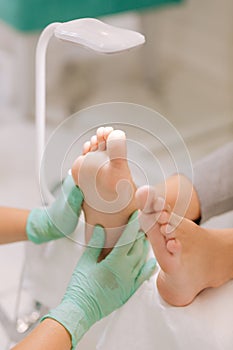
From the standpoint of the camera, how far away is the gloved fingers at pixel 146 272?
1132 millimetres

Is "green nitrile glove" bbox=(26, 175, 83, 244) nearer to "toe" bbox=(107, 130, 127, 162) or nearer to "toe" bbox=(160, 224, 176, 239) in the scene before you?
"toe" bbox=(107, 130, 127, 162)

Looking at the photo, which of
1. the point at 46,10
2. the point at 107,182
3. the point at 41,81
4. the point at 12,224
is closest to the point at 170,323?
the point at 107,182

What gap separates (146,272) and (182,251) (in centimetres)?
14

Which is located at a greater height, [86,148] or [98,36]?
[98,36]

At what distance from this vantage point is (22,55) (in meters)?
2.29

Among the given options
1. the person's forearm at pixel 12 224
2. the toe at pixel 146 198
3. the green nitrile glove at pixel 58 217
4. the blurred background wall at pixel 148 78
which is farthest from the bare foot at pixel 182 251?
the blurred background wall at pixel 148 78

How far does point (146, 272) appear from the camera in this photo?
1.14 m

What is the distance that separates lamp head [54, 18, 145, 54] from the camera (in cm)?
108

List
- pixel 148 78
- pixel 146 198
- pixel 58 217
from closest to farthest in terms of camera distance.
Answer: pixel 146 198 → pixel 58 217 → pixel 148 78

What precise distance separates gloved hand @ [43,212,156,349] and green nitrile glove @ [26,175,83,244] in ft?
0.25

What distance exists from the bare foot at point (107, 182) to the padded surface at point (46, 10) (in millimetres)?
932

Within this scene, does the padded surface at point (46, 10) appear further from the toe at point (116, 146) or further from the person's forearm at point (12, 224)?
the toe at point (116, 146)

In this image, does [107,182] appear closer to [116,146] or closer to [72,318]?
[116,146]

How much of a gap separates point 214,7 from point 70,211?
4.68 feet
